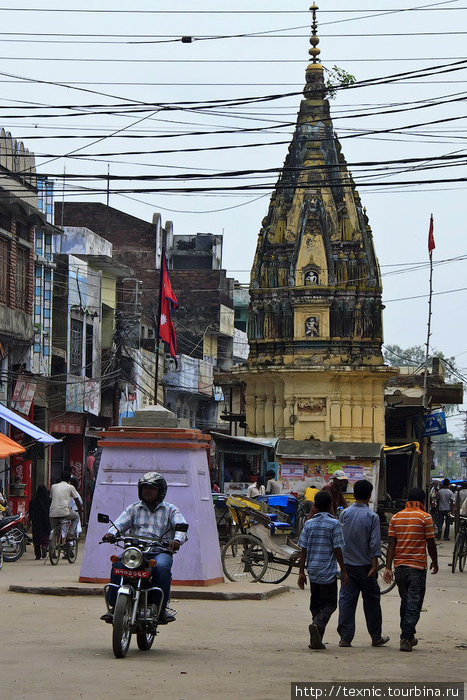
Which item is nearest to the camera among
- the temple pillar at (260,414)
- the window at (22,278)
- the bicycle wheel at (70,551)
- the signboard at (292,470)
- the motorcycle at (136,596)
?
the motorcycle at (136,596)

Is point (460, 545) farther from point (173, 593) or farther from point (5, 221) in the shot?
point (5, 221)

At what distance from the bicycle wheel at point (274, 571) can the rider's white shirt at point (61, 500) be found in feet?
15.3

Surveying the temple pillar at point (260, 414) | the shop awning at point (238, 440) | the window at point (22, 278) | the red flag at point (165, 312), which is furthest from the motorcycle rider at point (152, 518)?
the temple pillar at point (260, 414)

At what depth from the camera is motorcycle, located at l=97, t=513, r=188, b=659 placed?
415 inches

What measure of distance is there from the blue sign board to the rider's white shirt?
70.5 feet

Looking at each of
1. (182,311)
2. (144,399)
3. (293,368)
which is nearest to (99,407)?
(293,368)

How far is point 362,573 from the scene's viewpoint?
484 inches

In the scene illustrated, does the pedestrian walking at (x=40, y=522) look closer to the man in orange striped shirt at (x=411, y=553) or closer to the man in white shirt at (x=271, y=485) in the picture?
the man in white shirt at (x=271, y=485)

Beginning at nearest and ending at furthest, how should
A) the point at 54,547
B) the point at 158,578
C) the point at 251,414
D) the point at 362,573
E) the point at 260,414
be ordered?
the point at 158,578 < the point at 362,573 < the point at 54,547 < the point at 260,414 < the point at 251,414

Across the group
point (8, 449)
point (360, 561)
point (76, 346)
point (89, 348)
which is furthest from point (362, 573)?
point (89, 348)

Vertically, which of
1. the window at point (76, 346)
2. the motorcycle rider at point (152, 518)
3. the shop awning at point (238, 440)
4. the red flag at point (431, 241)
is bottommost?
the motorcycle rider at point (152, 518)

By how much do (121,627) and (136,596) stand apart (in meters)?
0.42

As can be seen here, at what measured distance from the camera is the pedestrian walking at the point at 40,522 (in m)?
24.9

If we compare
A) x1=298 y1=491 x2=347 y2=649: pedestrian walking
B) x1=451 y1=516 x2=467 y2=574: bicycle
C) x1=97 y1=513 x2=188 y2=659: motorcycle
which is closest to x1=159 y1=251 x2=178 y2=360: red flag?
x1=451 y1=516 x2=467 y2=574: bicycle
